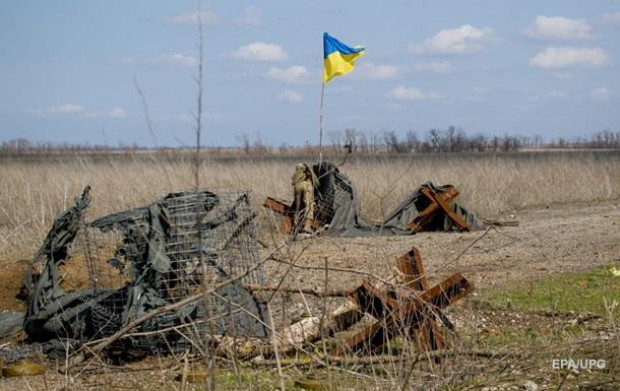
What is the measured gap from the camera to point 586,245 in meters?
12.2

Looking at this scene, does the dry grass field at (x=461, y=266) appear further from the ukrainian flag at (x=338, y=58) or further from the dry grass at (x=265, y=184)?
the ukrainian flag at (x=338, y=58)

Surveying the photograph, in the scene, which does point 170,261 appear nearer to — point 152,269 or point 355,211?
point 152,269

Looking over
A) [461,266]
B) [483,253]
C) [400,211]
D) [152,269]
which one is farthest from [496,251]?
[152,269]

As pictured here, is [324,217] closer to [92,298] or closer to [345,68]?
[345,68]

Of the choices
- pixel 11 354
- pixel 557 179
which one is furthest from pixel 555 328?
pixel 557 179

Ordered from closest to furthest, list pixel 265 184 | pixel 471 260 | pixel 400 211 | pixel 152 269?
pixel 152 269, pixel 471 260, pixel 400 211, pixel 265 184

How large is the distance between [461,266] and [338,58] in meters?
2.63

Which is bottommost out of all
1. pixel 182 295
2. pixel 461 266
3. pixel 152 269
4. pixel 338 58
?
pixel 461 266

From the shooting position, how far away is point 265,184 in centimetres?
1888

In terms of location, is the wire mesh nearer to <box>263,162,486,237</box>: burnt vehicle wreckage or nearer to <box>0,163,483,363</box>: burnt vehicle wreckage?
<box>0,163,483,363</box>: burnt vehicle wreckage

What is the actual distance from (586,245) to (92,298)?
6.84 metres

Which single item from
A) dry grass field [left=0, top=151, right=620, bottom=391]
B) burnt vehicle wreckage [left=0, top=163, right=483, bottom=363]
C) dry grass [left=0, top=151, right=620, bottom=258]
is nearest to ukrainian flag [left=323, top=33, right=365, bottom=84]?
dry grass field [left=0, top=151, right=620, bottom=391]

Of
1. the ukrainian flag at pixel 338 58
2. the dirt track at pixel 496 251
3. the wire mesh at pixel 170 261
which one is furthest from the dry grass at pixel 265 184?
the wire mesh at pixel 170 261

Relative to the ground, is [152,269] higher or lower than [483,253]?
higher
